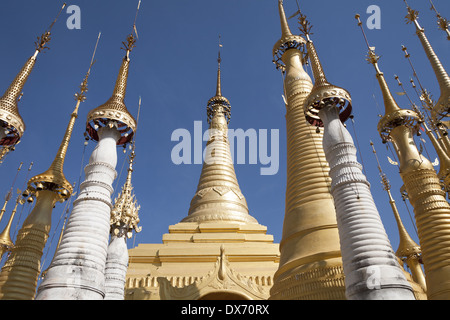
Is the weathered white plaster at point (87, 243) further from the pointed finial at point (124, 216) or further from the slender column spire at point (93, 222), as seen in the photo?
the pointed finial at point (124, 216)

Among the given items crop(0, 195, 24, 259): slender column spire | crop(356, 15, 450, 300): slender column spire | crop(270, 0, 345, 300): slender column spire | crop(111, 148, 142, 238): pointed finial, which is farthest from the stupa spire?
crop(0, 195, 24, 259): slender column spire

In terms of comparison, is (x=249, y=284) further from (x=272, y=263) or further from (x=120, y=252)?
(x=120, y=252)

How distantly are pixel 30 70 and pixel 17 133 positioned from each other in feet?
10.8

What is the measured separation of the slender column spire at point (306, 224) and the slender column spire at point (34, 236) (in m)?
10.3

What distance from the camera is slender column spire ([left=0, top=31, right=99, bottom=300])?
15466 mm

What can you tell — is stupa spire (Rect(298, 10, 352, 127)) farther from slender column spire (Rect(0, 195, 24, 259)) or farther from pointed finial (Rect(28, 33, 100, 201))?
slender column spire (Rect(0, 195, 24, 259))

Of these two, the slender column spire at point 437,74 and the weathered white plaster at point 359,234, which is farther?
the slender column spire at point 437,74

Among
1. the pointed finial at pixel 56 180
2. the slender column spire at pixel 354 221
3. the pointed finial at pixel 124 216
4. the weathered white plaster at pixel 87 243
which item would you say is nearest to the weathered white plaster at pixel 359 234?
the slender column spire at pixel 354 221

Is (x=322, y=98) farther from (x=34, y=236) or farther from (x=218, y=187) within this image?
(x=218, y=187)

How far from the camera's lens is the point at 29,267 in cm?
1599

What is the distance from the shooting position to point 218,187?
28000 mm

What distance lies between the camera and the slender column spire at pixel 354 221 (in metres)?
7.50

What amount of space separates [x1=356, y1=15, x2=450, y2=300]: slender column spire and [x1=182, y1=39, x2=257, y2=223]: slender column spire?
12.9 m
